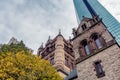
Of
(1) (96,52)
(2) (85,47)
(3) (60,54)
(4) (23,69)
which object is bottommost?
(4) (23,69)

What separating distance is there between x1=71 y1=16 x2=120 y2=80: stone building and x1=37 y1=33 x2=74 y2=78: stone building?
12203mm

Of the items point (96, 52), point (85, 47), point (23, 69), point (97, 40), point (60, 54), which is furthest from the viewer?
point (60, 54)

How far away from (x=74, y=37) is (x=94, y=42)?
3.30 meters

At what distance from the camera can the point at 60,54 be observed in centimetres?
3444

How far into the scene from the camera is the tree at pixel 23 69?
17.2 m

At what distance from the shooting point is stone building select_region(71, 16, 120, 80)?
1551 centimetres

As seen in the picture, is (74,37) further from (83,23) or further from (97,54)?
(97,54)

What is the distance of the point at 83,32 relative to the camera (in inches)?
831

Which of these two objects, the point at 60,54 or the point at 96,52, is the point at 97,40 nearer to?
the point at 96,52

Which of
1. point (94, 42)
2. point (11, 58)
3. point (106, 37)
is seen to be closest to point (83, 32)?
point (94, 42)

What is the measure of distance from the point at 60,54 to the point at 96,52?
1726 centimetres

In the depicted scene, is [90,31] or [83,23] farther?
[83,23]

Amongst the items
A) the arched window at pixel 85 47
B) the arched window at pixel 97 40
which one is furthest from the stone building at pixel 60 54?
the arched window at pixel 97 40

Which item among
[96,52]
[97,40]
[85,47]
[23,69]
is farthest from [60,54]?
[96,52]
